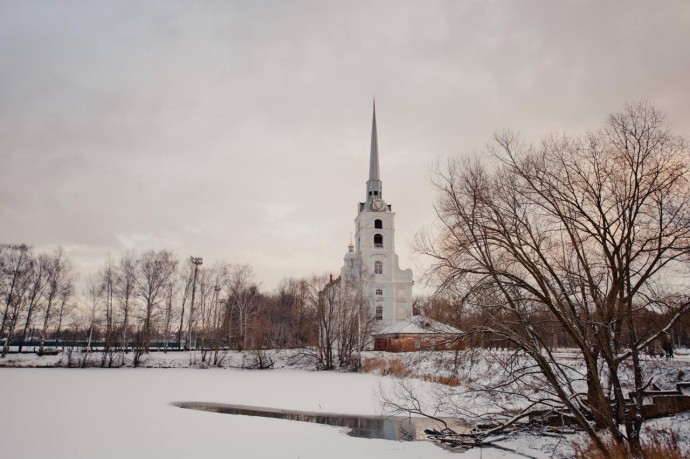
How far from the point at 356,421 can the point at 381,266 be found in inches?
1745

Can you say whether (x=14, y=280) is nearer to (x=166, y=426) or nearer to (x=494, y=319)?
(x=166, y=426)

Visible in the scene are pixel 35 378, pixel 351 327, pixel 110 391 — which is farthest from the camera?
pixel 351 327

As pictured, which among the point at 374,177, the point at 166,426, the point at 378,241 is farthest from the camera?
the point at 374,177

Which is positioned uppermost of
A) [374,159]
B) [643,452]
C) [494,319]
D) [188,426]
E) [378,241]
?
[374,159]

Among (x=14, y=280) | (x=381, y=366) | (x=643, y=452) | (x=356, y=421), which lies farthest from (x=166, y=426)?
(x=14, y=280)

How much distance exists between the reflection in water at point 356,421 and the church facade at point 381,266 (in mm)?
37025

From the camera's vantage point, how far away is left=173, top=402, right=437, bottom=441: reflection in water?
47.8ft

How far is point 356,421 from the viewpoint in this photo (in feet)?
54.8

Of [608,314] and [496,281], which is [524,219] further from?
[608,314]

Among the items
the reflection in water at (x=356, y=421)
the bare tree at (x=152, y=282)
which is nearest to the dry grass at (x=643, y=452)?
the reflection in water at (x=356, y=421)

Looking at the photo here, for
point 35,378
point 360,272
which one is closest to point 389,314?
point 360,272

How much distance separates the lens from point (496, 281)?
1039cm

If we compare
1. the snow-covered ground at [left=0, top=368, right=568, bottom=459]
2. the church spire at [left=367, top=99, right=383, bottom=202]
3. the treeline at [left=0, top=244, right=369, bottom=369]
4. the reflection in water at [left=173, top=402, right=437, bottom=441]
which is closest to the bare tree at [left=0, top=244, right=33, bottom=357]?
the treeline at [left=0, top=244, right=369, bottom=369]

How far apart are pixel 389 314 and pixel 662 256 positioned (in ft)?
162
